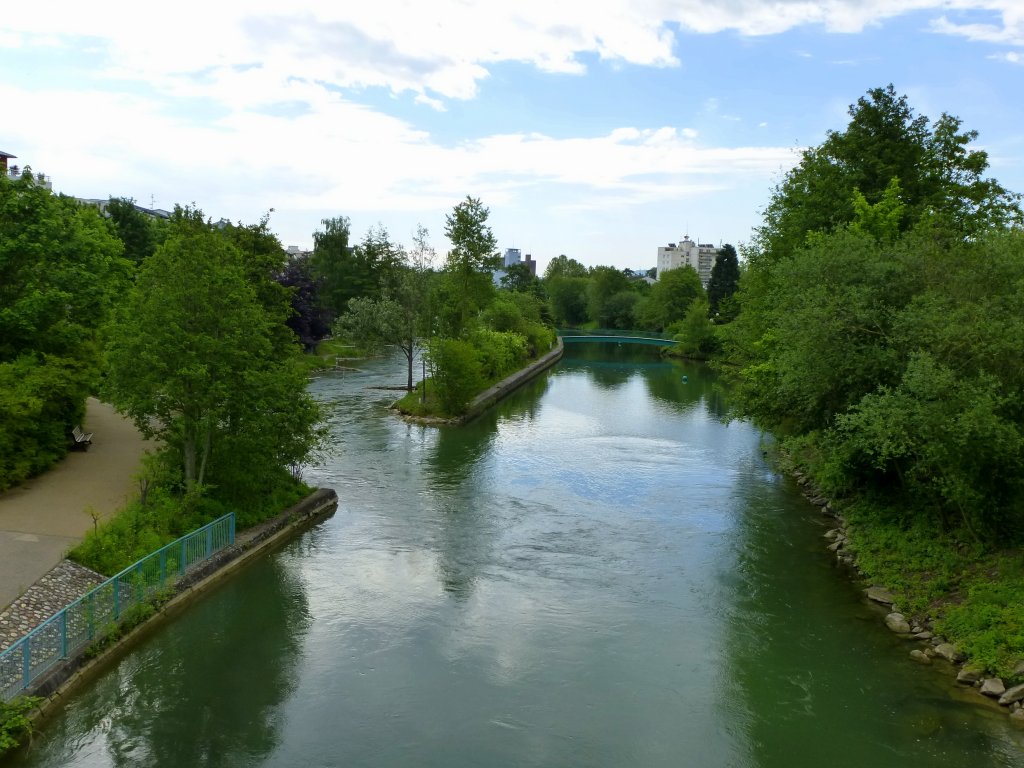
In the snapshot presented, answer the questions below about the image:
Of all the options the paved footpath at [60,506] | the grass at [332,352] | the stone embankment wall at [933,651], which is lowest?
the stone embankment wall at [933,651]

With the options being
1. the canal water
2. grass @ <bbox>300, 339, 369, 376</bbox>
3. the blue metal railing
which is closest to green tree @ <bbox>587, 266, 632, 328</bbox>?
grass @ <bbox>300, 339, 369, 376</bbox>

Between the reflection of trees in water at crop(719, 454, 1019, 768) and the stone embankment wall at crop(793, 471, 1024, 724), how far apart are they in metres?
0.28

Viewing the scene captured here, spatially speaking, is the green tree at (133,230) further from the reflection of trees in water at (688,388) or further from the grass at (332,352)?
the reflection of trees in water at (688,388)

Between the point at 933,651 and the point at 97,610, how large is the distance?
45.7 feet

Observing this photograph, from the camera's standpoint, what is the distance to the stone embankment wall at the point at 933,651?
Result: 37.9 feet

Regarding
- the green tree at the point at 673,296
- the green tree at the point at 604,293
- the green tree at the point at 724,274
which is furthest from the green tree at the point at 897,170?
the green tree at the point at 604,293

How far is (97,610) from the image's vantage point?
1236 centimetres

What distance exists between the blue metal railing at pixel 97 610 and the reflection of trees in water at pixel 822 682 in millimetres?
9878

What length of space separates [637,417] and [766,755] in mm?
27418

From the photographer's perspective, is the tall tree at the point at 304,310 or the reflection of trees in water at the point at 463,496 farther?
the tall tree at the point at 304,310

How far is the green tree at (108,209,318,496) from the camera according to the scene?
16.0m

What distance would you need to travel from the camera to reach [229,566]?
16219 millimetres

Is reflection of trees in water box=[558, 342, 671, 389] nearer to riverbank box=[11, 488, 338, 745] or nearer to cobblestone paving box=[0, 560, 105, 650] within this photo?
riverbank box=[11, 488, 338, 745]

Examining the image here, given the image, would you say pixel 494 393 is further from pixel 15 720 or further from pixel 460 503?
pixel 15 720
